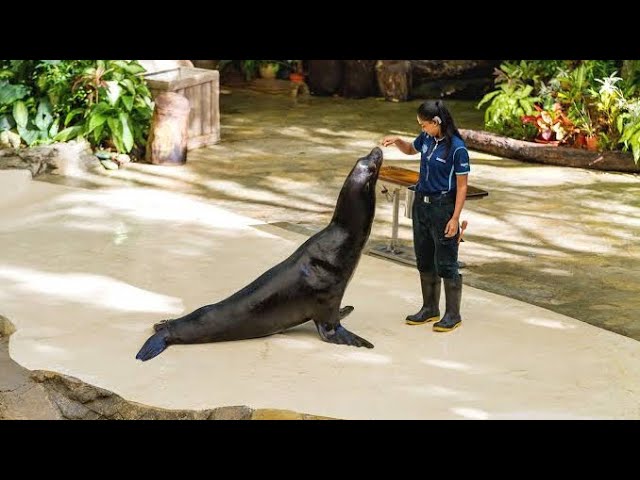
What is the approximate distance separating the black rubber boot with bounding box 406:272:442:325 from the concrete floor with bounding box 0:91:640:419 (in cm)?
15

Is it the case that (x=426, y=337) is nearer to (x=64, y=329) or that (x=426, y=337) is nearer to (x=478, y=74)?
(x=64, y=329)

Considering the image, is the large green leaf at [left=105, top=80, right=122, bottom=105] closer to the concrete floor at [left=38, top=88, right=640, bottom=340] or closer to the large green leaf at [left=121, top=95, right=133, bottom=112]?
the large green leaf at [left=121, top=95, right=133, bottom=112]

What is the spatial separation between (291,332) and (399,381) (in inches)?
38.4

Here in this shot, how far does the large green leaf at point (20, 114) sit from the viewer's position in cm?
1197

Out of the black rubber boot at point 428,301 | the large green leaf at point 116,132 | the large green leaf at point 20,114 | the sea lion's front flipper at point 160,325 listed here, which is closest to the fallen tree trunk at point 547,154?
the large green leaf at point 116,132

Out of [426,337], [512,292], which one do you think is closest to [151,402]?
[426,337]

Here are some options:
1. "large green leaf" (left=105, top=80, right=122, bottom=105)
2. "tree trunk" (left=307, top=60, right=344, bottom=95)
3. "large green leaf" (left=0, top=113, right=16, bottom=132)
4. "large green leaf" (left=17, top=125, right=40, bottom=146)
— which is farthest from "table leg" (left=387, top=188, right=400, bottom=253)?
"tree trunk" (left=307, top=60, right=344, bottom=95)

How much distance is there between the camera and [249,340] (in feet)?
22.5

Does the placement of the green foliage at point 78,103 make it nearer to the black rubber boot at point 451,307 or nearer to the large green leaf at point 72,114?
the large green leaf at point 72,114

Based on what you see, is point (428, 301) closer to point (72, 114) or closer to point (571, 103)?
point (72, 114)

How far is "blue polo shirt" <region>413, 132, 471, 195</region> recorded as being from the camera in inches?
270

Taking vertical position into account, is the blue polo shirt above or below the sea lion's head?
above

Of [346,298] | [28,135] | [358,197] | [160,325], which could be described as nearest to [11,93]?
[28,135]

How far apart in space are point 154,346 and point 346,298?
1.58 meters
